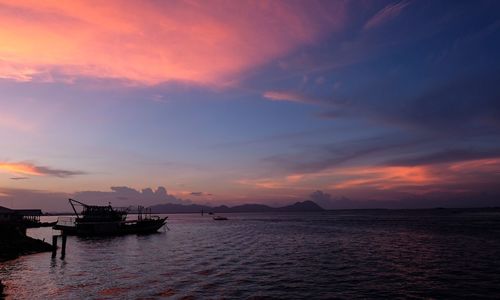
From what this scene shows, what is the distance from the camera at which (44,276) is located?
1486 inches

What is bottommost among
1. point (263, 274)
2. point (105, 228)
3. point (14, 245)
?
point (263, 274)

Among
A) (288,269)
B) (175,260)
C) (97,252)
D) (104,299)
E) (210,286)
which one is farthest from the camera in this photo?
(97,252)

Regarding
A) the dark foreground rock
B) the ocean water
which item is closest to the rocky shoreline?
the dark foreground rock

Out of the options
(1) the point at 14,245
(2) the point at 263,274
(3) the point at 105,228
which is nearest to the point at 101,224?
(3) the point at 105,228

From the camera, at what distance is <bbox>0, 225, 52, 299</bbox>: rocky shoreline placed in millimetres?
49034

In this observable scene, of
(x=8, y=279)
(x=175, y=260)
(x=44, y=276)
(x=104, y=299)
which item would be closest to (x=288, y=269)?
(x=175, y=260)

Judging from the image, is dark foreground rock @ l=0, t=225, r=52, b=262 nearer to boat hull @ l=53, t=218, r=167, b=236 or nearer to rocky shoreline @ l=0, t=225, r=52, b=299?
rocky shoreline @ l=0, t=225, r=52, b=299

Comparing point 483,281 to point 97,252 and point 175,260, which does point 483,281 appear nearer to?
point 175,260

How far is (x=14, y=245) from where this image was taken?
5194 centimetres

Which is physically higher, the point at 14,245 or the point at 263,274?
the point at 14,245

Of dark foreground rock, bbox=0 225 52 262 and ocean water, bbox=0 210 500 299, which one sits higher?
dark foreground rock, bbox=0 225 52 262

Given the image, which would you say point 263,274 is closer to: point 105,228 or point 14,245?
point 14,245

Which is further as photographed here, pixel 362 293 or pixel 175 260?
pixel 175 260

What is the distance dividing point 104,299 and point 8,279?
13531mm
